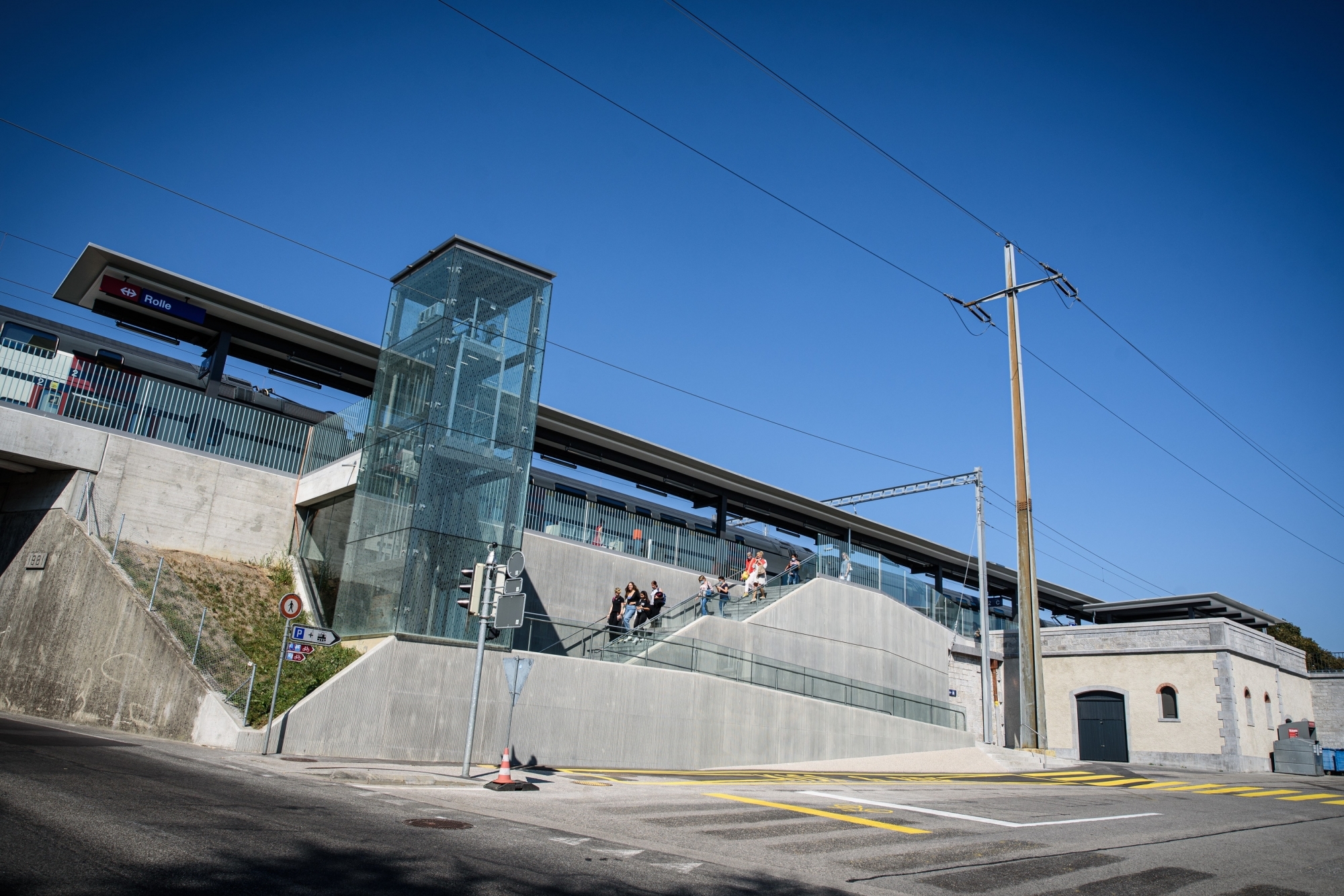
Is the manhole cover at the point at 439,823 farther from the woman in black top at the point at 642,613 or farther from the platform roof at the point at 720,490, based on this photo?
the platform roof at the point at 720,490

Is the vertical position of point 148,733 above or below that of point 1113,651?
below

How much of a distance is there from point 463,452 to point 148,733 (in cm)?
799

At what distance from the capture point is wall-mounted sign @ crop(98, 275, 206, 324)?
22.6 metres

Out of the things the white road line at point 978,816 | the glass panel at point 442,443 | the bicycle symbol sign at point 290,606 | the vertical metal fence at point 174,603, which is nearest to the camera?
the white road line at point 978,816

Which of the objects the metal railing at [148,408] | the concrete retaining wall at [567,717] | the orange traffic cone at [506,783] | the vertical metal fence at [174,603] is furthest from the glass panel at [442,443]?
the orange traffic cone at [506,783]

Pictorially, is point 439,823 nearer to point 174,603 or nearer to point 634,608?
point 174,603

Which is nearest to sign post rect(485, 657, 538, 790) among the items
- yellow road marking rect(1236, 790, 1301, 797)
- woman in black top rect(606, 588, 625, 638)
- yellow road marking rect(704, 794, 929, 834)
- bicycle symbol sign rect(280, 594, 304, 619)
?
yellow road marking rect(704, 794, 929, 834)

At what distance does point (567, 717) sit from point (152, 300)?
1505 cm

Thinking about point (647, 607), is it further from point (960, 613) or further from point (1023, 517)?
point (960, 613)

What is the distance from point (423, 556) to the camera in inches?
744

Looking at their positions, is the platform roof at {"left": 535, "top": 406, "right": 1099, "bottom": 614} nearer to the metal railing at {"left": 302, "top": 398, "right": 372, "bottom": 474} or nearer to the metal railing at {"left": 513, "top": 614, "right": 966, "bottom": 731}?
the metal railing at {"left": 302, "top": 398, "right": 372, "bottom": 474}

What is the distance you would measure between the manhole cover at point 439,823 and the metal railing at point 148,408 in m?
16.2

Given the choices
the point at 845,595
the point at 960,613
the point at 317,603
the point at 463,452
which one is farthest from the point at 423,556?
the point at 960,613

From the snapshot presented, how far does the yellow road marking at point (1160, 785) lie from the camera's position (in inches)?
798
